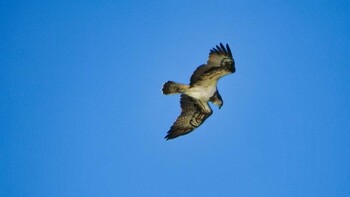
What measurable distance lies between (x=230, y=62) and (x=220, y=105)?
1.15 m

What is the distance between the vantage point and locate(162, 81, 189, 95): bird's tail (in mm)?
8773

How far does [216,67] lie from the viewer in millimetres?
8344

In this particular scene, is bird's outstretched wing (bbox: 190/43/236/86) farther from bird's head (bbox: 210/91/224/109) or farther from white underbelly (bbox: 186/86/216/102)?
bird's head (bbox: 210/91/224/109)

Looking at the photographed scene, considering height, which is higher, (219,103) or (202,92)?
(202,92)

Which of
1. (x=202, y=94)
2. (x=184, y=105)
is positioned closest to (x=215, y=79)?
(x=202, y=94)

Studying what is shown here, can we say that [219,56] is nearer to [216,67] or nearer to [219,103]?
[216,67]

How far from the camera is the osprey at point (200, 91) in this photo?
8.27 m

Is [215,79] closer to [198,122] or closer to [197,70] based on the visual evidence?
[197,70]

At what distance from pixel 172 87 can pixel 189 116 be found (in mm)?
965

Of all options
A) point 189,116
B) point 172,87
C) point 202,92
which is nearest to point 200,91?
point 202,92

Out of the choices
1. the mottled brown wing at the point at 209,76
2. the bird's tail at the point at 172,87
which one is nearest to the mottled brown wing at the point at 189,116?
the bird's tail at the point at 172,87

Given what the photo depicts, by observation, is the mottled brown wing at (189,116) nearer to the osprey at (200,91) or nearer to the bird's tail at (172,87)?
the osprey at (200,91)

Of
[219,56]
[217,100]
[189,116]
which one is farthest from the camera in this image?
[189,116]

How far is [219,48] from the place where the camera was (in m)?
8.20
